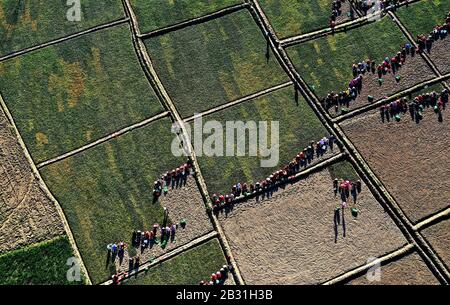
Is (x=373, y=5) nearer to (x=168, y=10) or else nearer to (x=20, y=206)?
(x=168, y=10)

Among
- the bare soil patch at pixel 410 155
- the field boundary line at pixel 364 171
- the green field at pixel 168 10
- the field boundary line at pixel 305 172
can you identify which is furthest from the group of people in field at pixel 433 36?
the green field at pixel 168 10

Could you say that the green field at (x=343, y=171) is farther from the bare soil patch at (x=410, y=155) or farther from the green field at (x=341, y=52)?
the green field at (x=341, y=52)

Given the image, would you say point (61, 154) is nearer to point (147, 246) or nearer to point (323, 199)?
point (147, 246)

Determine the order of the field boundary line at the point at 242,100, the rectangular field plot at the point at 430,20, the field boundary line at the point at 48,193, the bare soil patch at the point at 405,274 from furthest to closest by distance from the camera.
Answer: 1. the rectangular field plot at the point at 430,20
2. the field boundary line at the point at 242,100
3. the field boundary line at the point at 48,193
4. the bare soil patch at the point at 405,274

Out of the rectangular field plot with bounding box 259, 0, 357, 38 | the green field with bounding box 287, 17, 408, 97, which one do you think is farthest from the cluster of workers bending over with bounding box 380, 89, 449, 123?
the rectangular field plot with bounding box 259, 0, 357, 38

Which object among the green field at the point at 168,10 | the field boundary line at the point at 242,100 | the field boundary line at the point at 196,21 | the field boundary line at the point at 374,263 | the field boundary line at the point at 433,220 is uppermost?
the green field at the point at 168,10

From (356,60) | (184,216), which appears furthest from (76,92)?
(356,60)

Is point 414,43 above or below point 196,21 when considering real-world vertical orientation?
below
